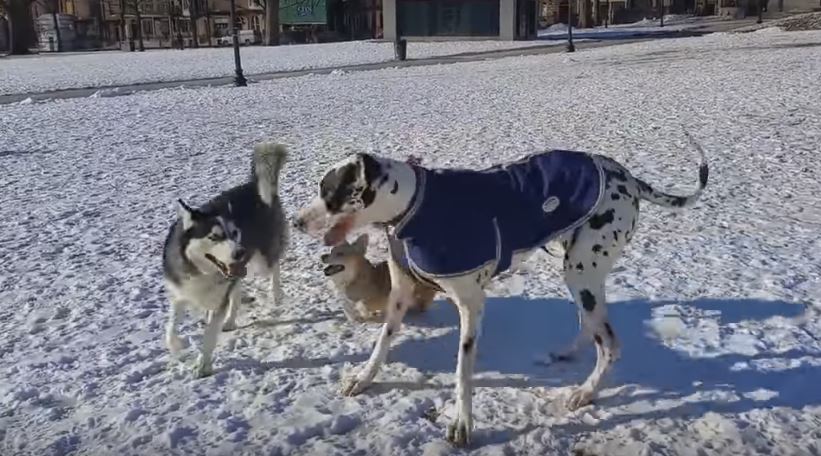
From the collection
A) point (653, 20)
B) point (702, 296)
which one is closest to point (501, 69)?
point (702, 296)

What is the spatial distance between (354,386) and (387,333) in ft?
1.12

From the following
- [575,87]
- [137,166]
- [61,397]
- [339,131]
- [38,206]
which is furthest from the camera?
[575,87]

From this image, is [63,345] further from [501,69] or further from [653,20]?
[653,20]

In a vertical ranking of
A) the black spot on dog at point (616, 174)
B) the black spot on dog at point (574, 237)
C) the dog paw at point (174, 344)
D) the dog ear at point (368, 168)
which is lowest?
the dog paw at point (174, 344)

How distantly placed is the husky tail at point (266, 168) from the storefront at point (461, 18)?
42.4 metres

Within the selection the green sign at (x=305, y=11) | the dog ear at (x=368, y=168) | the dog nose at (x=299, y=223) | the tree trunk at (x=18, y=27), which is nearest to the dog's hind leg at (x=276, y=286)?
the dog nose at (x=299, y=223)

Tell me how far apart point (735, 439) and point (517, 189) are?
158cm

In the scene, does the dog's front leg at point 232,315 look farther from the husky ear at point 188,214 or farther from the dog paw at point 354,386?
the dog paw at point 354,386

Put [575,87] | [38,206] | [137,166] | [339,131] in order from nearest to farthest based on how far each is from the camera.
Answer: [38,206] < [137,166] < [339,131] < [575,87]

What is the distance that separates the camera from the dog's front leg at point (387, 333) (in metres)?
4.49

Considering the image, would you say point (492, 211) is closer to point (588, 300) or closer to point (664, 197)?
point (588, 300)

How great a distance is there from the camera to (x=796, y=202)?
8.13m

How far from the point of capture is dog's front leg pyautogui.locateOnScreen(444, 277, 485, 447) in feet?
12.9

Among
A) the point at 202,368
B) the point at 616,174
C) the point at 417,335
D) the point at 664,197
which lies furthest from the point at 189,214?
the point at 664,197
